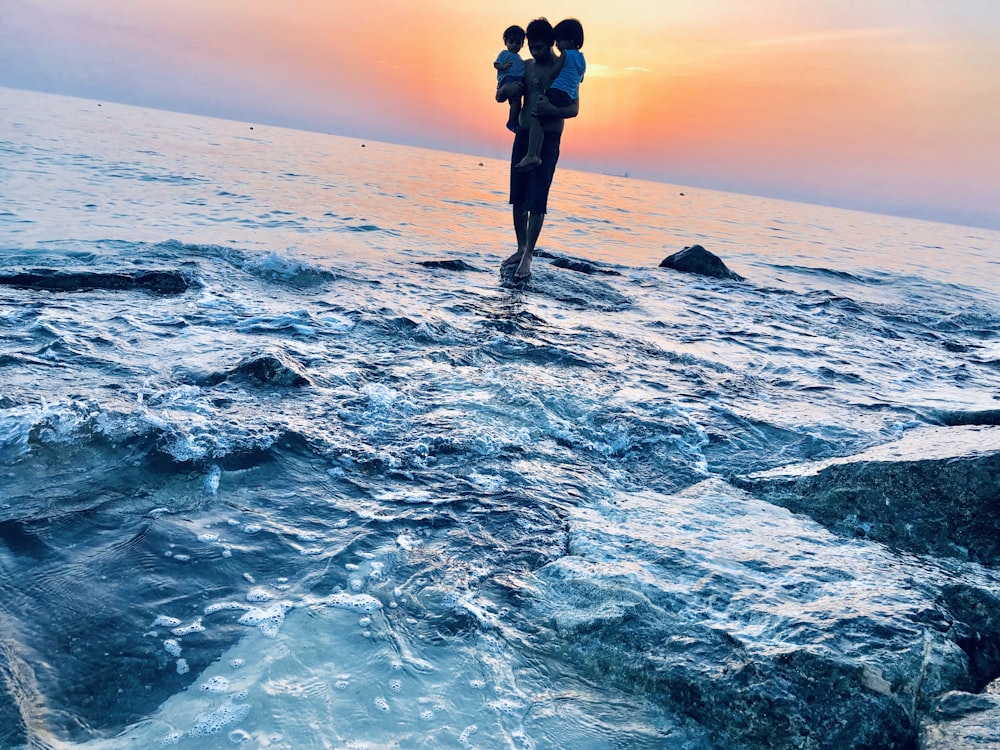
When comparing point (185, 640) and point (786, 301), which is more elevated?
point (786, 301)

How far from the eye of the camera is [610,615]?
A: 1.94 meters

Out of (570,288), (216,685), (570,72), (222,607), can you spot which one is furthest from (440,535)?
(570,72)

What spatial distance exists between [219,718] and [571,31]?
681 cm

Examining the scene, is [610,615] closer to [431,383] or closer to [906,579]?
[906,579]

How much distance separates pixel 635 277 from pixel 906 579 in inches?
289

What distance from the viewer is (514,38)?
22.1 feet

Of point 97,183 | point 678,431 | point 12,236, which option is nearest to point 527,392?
point 678,431

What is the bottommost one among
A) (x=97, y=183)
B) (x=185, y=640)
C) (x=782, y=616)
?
(x=185, y=640)

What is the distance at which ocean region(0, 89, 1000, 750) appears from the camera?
1613 mm

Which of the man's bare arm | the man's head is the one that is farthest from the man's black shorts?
the man's head

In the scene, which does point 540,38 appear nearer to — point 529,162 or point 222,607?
point 529,162

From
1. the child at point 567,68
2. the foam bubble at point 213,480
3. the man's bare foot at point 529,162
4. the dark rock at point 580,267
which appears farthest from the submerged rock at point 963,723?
the dark rock at point 580,267

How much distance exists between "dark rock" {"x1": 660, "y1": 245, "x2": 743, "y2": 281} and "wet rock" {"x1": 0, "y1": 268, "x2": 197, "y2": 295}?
24.4 ft

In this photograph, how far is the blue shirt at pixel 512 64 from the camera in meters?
6.73
